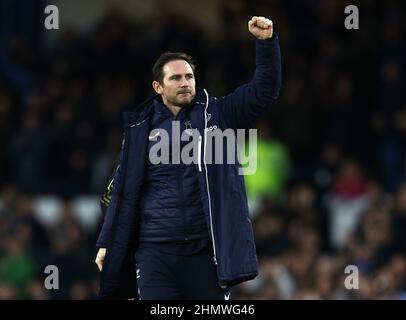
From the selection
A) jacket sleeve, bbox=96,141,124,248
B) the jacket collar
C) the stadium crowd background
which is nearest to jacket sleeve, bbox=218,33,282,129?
the jacket collar

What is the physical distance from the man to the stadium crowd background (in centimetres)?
411

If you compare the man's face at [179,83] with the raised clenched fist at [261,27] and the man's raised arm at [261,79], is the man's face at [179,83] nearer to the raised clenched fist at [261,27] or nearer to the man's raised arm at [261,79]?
the man's raised arm at [261,79]

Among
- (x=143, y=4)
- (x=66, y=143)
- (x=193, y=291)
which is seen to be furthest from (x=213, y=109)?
(x=143, y=4)

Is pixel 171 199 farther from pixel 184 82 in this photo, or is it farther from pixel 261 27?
pixel 261 27

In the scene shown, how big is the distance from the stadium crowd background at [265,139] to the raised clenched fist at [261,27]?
14.6ft

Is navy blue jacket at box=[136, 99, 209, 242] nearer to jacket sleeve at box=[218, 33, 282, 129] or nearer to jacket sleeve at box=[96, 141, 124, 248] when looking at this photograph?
jacket sleeve at box=[96, 141, 124, 248]

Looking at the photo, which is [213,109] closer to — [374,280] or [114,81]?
[374,280]

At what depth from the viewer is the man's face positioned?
6.48 metres

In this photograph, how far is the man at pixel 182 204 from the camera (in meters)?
6.27

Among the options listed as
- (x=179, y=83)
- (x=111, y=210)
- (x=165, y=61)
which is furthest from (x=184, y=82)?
(x=111, y=210)

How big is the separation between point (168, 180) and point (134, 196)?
189 mm

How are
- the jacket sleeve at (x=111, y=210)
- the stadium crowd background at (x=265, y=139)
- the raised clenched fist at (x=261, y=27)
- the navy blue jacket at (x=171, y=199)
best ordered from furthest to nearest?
the stadium crowd background at (x=265, y=139), the jacket sleeve at (x=111, y=210), the navy blue jacket at (x=171, y=199), the raised clenched fist at (x=261, y=27)

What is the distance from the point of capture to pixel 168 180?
644 centimetres

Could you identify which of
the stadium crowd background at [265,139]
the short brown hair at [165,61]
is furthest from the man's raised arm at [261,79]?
the stadium crowd background at [265,139]
